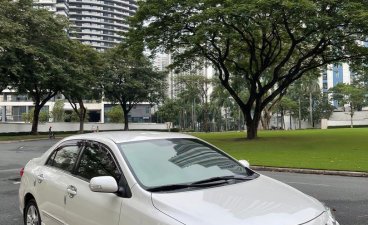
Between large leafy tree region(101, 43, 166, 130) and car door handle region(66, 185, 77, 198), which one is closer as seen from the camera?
car door handle region(66, 185, 77, 198)

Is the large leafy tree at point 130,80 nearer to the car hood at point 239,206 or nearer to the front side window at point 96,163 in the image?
the front side window at point 96,163

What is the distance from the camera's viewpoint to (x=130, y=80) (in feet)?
187

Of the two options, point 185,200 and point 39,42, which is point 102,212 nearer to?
point 185,200

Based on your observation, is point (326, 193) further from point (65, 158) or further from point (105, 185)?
point (105, 185)

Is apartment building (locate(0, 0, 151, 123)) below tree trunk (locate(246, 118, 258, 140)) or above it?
above

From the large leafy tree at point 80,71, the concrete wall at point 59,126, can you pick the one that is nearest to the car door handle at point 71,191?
the large leafy tree at point 80,71

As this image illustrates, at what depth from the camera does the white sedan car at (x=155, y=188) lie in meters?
3.73

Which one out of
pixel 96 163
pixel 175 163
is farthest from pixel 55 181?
pixel 175 163

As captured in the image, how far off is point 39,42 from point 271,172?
31.0m

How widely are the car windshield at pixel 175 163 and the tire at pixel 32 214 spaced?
1920 mm

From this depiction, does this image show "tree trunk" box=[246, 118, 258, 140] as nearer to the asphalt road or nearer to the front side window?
the asphalt road

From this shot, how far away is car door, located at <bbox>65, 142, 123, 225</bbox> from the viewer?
4328mm

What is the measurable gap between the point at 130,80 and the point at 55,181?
51995 millimetres

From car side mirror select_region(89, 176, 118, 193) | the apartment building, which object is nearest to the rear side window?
car side mirror select_region(89, 176, 118, 193)
